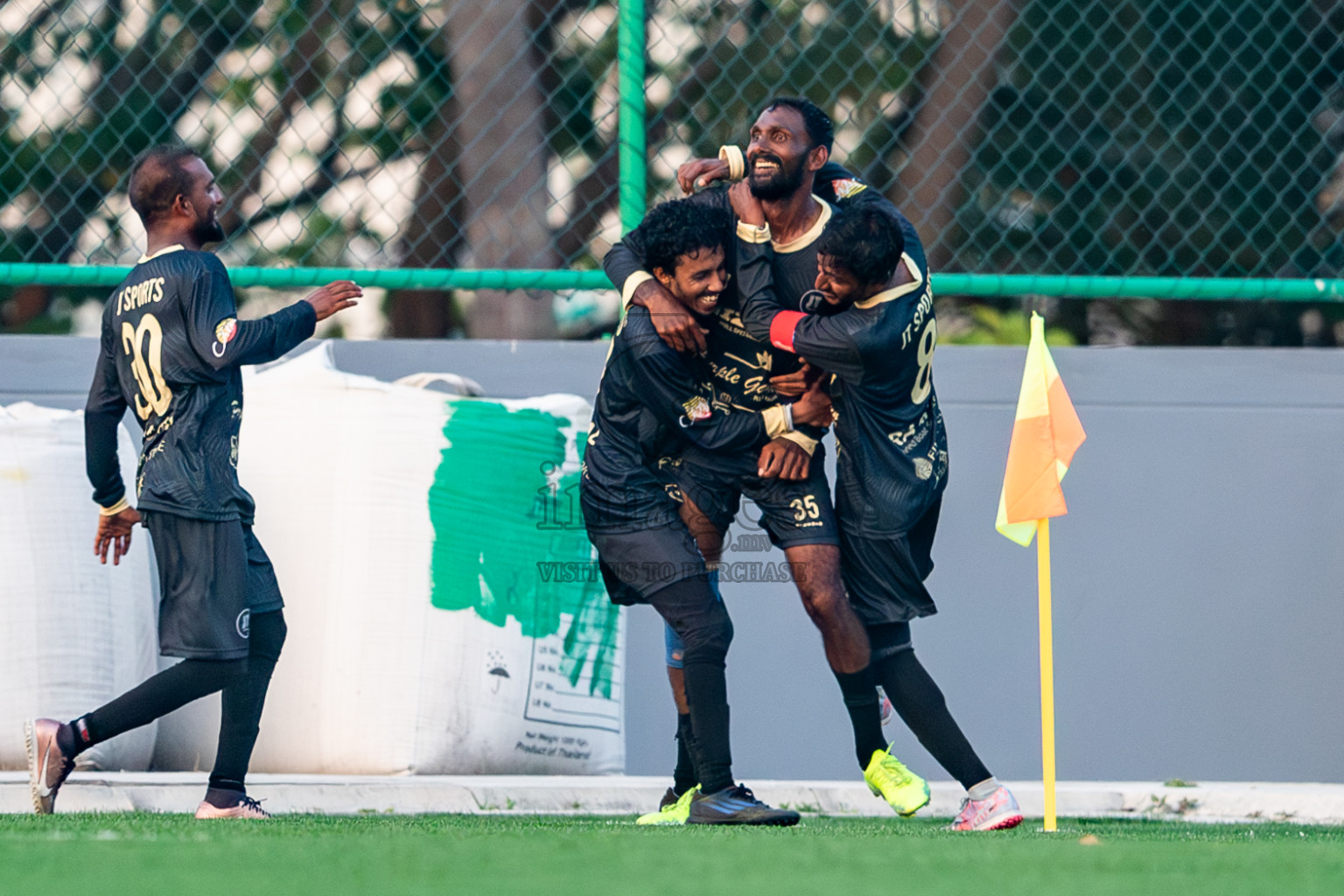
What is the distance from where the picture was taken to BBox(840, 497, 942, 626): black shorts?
13.3 feet

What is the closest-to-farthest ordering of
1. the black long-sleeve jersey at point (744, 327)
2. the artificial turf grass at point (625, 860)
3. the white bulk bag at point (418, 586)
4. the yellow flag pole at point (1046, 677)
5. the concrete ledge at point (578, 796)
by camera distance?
1. the artificial turf grass at point (625, 860)
2. the yellow flag pole at point (1046, 677)
3. the black long-sleeve jersey at point (744, 327)
4. the concrete ledge at point (578, 796)
5. the white bulk bag at point (418, 586)

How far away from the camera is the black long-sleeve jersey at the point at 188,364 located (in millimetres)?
3848

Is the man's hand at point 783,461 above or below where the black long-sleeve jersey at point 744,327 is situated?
below

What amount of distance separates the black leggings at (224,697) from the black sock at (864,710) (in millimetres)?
1444

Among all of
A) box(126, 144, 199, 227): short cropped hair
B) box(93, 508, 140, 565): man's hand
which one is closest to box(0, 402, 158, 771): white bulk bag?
box(93, 508, 140, 565): man's hand

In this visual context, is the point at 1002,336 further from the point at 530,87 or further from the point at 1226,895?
the point at 1226,895

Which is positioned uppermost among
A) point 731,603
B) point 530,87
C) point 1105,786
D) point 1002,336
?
point 530,87

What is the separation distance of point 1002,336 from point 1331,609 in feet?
Result: 7.09

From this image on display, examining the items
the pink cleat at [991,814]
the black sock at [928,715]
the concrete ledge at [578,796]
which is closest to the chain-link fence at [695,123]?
the concrete ledge at [578,796]

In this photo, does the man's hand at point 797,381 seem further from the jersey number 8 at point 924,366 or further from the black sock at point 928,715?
the black sock at point 928,715

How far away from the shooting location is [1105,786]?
5.04 meters

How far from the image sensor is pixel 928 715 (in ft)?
12.9

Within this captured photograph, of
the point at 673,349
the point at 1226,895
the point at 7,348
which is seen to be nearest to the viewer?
the point at 1226,895

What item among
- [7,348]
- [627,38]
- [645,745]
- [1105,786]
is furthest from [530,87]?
[1105,786]
